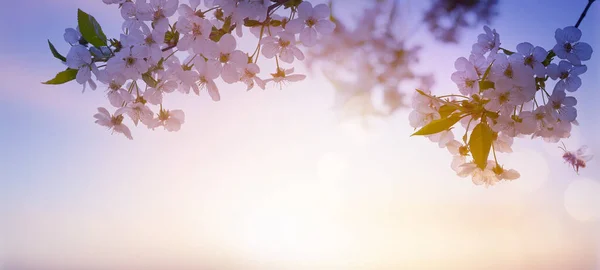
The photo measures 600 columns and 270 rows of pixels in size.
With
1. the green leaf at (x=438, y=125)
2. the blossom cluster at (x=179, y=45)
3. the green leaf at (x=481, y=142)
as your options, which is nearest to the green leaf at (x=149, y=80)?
the blossom cluster at (x=179, y=45)

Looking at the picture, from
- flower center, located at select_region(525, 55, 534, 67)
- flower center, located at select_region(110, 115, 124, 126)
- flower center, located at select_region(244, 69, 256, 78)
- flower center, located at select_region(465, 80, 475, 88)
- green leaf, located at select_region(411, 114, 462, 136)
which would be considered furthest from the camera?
flower center, located at select_region(110, 115, 124, 126)

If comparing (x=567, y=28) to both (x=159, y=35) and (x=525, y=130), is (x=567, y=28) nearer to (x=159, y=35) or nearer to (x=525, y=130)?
(x=525, y=130)

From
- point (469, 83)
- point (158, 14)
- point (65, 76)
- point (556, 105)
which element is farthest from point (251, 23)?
point (556, 105)

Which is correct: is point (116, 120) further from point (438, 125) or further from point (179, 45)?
point (438, 125)

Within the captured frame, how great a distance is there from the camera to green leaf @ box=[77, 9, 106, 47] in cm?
191

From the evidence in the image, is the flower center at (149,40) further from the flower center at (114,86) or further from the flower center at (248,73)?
the flower center at (248,73)

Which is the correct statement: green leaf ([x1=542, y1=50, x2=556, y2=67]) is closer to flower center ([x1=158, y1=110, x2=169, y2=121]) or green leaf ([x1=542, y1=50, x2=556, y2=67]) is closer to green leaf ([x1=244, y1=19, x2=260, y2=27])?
green leaf ([x1=244, y1=19, x2=260, y2=27])

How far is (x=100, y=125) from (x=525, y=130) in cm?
187

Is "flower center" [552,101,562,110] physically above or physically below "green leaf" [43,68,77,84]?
below

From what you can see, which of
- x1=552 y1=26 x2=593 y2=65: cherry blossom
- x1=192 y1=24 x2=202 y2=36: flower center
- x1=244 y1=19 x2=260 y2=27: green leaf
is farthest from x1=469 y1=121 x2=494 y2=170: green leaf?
x1=192 y1=24 x2=202 y2=36: flower center

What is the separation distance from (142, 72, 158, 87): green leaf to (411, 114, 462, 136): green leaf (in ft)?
3.55

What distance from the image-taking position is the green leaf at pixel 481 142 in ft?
5.72

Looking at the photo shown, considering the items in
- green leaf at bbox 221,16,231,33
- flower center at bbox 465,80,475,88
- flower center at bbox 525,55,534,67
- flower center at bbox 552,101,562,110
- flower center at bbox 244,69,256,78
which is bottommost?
flower center at bbox 552,101,562,110

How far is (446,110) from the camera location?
1851 millimetres
